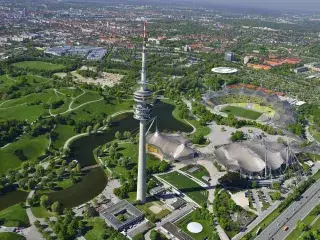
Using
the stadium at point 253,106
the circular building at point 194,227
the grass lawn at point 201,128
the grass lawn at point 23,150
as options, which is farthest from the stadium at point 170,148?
the stadium at point 253,106

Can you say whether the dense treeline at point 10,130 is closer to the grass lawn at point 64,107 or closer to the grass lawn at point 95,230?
the grass lawn at point 64,107

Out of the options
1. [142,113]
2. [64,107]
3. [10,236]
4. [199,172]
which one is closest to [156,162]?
[199,172]

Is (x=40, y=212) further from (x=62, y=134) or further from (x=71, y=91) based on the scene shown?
(x=71, y=91)

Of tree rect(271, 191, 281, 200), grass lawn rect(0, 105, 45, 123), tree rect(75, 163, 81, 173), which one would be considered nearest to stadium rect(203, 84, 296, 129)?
tree rect(271, 191, 281, 200)

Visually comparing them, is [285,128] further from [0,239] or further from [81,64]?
[81,64]

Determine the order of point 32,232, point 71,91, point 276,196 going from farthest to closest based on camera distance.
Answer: point 71,91 → point 276,196 → point 32,232

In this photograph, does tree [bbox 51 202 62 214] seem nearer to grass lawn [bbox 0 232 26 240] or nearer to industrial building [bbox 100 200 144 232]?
grass lawn [bbox 0 232 26 240]
